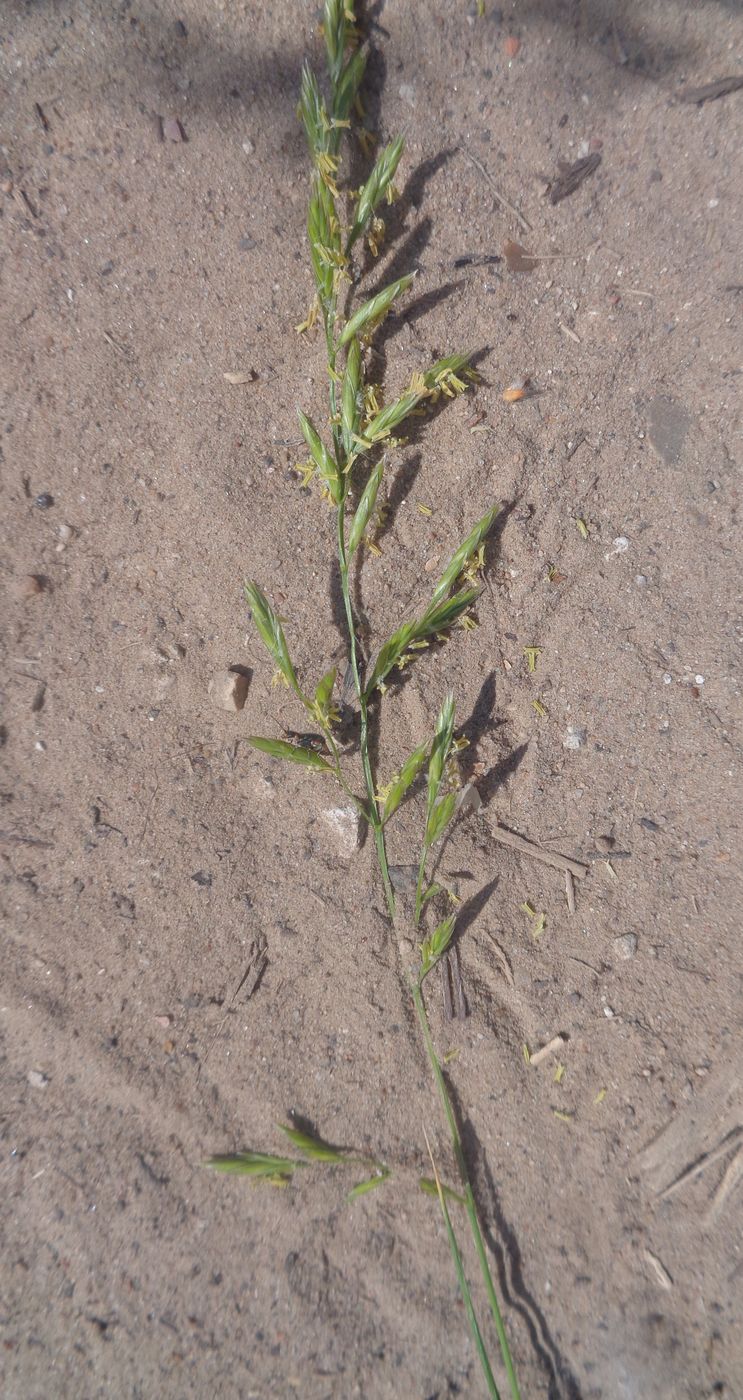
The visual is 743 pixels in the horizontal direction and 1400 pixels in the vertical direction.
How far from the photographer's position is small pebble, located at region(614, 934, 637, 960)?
5.64ft

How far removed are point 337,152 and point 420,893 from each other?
1.59 m

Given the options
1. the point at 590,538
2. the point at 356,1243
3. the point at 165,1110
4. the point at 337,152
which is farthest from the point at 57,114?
the point at 356,1243

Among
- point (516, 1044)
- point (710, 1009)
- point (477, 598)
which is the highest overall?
point (477, 598)

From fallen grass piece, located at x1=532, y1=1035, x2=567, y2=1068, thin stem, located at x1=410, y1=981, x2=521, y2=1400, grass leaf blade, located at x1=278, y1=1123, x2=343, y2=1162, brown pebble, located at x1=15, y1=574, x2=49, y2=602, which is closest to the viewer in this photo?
thin stem, located at x1=410, y1=981, x2=521, y2=1400

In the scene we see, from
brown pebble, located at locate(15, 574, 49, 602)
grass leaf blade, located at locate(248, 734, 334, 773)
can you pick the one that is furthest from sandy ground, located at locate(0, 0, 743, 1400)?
grass leaf blade, located at locate(248, 734, 334, 773)

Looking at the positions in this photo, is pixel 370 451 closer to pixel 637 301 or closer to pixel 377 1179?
pixel 637 301

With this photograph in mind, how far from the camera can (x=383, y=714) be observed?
1806 mm

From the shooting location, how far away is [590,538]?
1.80 meters

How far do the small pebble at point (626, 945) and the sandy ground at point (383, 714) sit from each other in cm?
2

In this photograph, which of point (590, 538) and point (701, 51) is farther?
point (590, 538)

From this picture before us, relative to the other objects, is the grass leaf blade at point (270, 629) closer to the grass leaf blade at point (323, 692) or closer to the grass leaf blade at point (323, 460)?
the grass leaf blade at point (323, 692)

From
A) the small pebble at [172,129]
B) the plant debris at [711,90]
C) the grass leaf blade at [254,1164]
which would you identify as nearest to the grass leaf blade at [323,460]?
the small pebble at [172,129]

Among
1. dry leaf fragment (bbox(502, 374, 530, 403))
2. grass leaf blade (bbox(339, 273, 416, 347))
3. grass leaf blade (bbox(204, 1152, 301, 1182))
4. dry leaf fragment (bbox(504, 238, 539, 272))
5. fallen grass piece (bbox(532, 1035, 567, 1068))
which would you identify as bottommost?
grass leaf blade (bbox(204, 1152, 301, 1182))

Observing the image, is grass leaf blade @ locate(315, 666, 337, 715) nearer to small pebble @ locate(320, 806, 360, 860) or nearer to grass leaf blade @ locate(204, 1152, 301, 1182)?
small pebble @ locate(320, 806, 360, 860)
